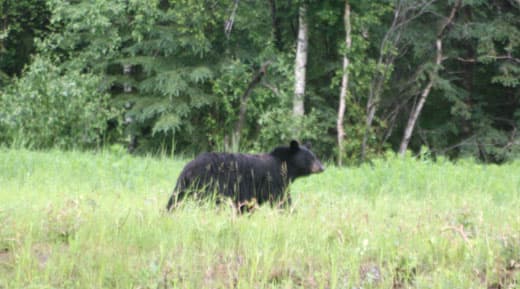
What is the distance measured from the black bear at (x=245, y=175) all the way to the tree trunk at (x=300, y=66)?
29.9 ft

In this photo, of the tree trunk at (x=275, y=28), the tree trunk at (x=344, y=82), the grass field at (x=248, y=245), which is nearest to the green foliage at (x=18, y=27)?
the tree trunk at (x=275, y=28)

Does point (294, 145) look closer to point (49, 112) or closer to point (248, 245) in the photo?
point (248, 245)

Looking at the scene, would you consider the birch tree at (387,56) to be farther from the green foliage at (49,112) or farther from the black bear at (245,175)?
the black bear at (245,175)

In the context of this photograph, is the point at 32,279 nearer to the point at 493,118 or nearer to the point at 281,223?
the point at 281,223

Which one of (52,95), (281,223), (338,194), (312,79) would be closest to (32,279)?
(281,223)

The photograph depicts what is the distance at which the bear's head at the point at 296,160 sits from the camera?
818 cm

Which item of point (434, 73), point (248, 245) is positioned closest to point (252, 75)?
point (434, 73)

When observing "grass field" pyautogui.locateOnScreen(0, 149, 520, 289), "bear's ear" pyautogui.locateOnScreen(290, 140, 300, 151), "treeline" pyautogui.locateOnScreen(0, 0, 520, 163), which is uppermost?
"treeline" pyautogui.locateOnScreen(0, 0, 520, 163)

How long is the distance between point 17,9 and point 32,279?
20440 millimetres

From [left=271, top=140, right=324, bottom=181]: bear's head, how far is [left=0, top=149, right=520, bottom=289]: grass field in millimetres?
1001

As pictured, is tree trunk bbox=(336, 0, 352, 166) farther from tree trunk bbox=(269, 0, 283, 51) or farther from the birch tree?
tree trunk bbox=(269, 0, 283, 51)

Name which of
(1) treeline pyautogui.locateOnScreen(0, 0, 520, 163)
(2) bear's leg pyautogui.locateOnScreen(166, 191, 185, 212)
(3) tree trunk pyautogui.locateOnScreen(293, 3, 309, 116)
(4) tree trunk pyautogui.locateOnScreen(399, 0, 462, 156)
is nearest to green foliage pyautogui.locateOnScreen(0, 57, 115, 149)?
(1) treeline pyautogui.locateOnScreen(0, 0, 520, 163)

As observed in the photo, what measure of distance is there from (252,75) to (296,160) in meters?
10.0

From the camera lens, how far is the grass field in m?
4.25
